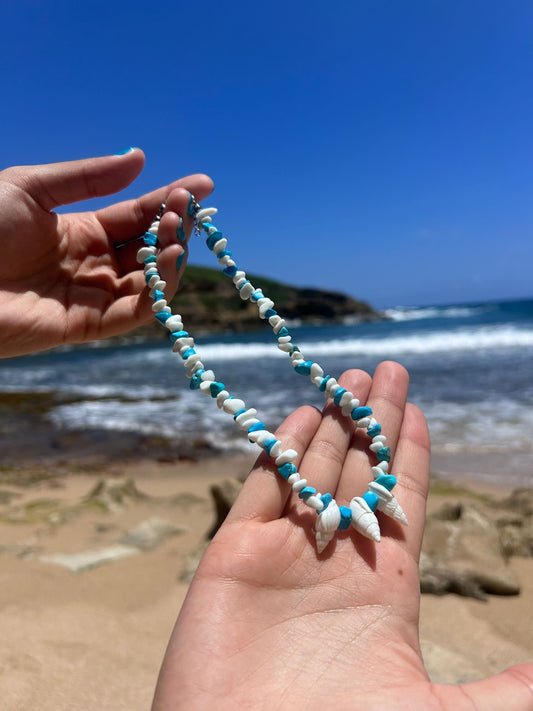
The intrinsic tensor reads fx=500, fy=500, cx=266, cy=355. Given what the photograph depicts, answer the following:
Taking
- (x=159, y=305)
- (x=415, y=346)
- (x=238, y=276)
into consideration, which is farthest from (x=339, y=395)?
(x=415, y=346)

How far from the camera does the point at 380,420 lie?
7.41 ft

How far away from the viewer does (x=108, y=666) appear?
2238mm

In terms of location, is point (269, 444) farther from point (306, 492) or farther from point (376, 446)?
point (376, 446)

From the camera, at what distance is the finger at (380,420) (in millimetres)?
2076

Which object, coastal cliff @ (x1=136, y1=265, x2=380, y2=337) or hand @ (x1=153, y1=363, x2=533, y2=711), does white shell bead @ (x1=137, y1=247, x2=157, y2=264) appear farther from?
coastal cliff @ (x1=136, y1=265, x2=380, y2=337)

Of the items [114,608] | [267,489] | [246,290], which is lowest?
[114,608]

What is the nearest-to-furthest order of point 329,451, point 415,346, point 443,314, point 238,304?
1. point 329,451
2. point 415,346
3. point 238,304
4. point 443,314

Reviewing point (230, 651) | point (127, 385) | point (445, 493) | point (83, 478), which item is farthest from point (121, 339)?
point (230, 651)

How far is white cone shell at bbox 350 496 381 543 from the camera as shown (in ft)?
5.83

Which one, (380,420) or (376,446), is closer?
(376,446)

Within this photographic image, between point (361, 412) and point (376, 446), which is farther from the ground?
point (361, 412)

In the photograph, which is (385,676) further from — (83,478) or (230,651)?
(83,478)

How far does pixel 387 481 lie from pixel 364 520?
207 mm

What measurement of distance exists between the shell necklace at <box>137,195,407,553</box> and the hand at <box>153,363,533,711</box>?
0.07 m
